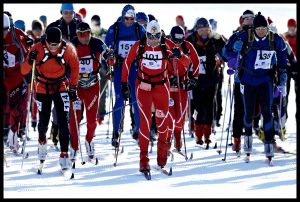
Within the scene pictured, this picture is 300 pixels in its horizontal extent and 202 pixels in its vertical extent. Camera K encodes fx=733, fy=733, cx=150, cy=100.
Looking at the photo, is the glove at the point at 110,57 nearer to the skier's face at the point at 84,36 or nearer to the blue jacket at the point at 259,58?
the skier's face at the point at 84,36

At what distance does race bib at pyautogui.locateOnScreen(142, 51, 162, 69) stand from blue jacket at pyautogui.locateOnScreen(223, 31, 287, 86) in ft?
5.29

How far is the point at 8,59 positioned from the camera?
1234 centimetres

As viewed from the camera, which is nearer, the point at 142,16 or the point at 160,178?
the point at 160,178

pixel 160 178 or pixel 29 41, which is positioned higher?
pixel 29 41

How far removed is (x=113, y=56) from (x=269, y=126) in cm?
276

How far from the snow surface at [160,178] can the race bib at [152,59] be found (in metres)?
1.58

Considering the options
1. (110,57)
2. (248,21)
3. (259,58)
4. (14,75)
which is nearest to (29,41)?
(14,75)

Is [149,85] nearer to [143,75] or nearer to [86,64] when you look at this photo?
[143,75]

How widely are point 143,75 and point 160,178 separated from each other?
1.53 m

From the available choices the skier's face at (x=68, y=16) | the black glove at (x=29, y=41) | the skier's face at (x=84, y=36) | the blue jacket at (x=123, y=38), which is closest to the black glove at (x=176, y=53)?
the skier's face at (x=84, y=36)

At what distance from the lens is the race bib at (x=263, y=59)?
1133 cm

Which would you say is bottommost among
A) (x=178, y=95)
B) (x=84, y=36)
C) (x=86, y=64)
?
(x=178, y=95)

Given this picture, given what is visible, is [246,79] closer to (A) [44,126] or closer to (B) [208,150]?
(B) [208,150]

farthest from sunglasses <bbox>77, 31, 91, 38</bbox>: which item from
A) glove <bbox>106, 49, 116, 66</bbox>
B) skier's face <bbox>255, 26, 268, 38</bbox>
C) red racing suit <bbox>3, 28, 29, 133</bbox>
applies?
skier's face <bbox>255, 26, 268, 38</bbox>
